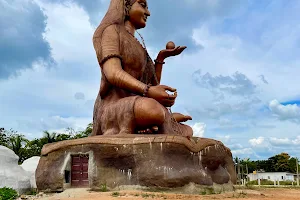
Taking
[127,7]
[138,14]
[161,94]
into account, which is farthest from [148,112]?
[127,7]

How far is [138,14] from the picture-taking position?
354 inches

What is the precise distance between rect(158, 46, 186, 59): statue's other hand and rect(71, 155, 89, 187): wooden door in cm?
371

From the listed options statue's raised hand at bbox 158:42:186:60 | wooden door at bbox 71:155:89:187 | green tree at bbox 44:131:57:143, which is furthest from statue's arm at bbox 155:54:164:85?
green tree at bbox 44:131:57:143

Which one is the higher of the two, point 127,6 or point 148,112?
point 127,6

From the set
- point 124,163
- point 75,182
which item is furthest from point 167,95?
point 75,182

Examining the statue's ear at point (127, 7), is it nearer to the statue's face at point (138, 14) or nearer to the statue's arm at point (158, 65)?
the statue's face at point (138, 14)

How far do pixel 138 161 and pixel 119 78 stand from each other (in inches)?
69.6

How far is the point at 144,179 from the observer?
667 centimetres

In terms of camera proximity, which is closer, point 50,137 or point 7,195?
point 7,195

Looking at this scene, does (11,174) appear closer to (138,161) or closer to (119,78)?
(119,78)

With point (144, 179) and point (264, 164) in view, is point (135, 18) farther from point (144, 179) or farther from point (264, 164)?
point (264, 164)

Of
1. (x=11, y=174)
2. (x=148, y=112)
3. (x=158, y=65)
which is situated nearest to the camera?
(x=148, y=112)

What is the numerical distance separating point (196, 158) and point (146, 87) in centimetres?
168

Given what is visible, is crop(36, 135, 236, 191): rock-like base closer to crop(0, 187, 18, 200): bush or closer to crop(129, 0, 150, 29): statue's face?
crop(0, 187, 18, 200): bush
